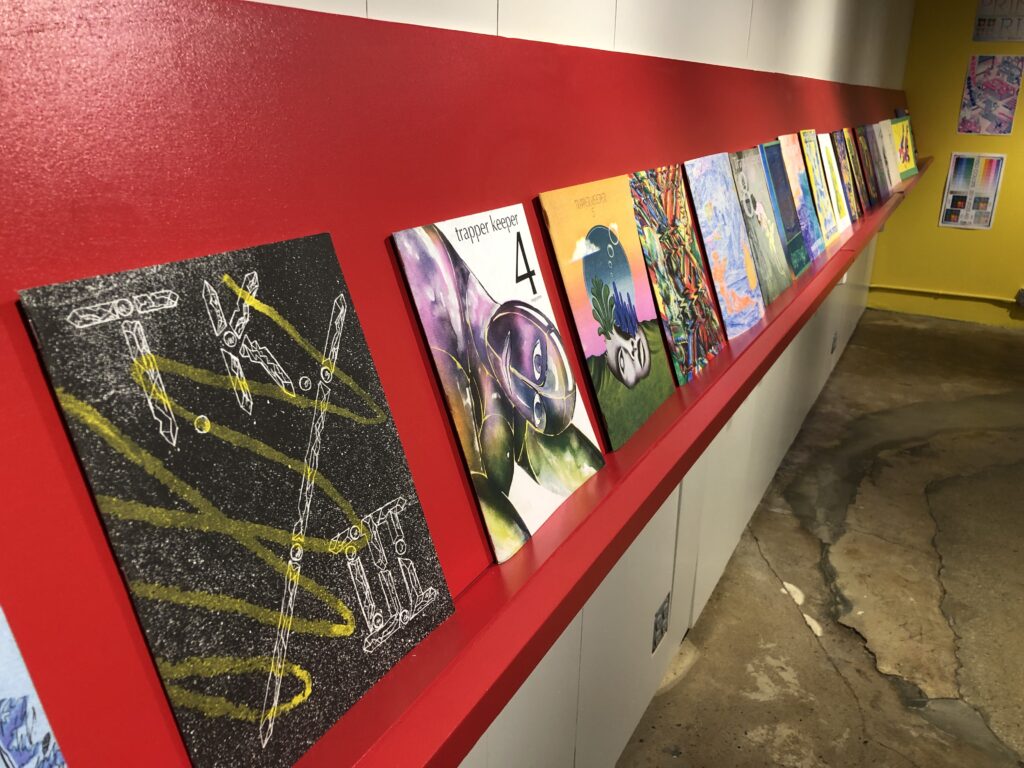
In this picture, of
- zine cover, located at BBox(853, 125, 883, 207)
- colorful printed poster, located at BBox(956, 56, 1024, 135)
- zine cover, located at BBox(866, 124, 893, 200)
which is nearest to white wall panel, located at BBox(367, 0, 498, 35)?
zine cover, located at BBox(853, 125, 883, 207)

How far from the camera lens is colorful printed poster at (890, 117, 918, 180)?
17.6 ft

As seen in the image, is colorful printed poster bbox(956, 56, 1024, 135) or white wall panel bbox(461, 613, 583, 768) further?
colorful printed poster bbox(956, 56, 1024, 135)

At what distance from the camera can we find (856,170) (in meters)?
3.91

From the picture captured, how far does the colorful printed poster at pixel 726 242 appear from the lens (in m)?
1.89

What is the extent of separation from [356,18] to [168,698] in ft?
2.22

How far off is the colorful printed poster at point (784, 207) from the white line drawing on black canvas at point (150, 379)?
2269 millimetres

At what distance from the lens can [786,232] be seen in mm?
2562

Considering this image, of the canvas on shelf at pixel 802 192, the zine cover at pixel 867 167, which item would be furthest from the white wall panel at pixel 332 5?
the zine cover at pixel 867 167

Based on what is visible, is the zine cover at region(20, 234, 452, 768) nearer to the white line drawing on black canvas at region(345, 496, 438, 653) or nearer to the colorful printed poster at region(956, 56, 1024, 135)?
the white line drawing on black canvas at region(345, 496, 438, 653)

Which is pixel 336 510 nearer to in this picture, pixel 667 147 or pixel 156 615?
pixel 156 615

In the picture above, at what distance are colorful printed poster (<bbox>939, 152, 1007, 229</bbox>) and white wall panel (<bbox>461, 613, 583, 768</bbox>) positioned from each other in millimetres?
6340

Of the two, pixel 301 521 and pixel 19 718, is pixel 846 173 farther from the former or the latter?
pixel 19 718

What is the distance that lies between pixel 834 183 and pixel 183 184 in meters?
3.33

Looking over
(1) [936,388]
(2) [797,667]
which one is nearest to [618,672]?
(2) [797,667]
